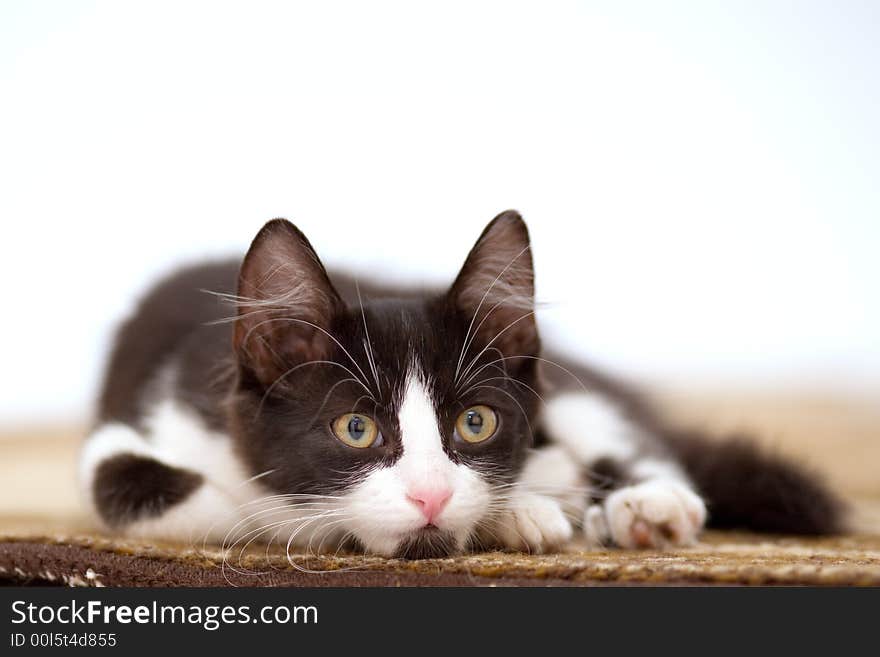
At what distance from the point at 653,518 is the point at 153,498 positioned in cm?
93

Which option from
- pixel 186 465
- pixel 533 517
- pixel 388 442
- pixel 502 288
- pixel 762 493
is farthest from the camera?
pixel 762 493

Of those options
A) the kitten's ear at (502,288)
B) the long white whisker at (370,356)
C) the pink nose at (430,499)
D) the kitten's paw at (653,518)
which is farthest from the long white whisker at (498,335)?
the kitten's paw at (653,518)

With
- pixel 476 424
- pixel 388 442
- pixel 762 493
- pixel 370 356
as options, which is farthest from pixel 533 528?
pixel 762 493

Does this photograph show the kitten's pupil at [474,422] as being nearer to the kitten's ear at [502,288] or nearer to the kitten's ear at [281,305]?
the kitten's ear at [502,288]

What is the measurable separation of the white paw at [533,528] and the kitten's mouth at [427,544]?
0.15 meters

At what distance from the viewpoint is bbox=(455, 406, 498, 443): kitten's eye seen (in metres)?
1.58

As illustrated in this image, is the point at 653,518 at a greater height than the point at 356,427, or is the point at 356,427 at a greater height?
the point at 356,427

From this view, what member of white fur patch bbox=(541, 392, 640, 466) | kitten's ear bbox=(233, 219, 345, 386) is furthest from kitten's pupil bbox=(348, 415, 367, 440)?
white fur patch bbox=(541, 392, 640, 466)

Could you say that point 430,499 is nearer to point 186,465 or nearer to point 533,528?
point 533,528

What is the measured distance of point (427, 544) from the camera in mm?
1475

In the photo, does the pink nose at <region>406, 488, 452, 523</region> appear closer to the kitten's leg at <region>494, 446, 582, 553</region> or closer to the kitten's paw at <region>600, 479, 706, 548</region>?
the kitten's leg at <region>494, 446, 582, 553</region>

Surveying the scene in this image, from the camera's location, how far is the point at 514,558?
150 cm
